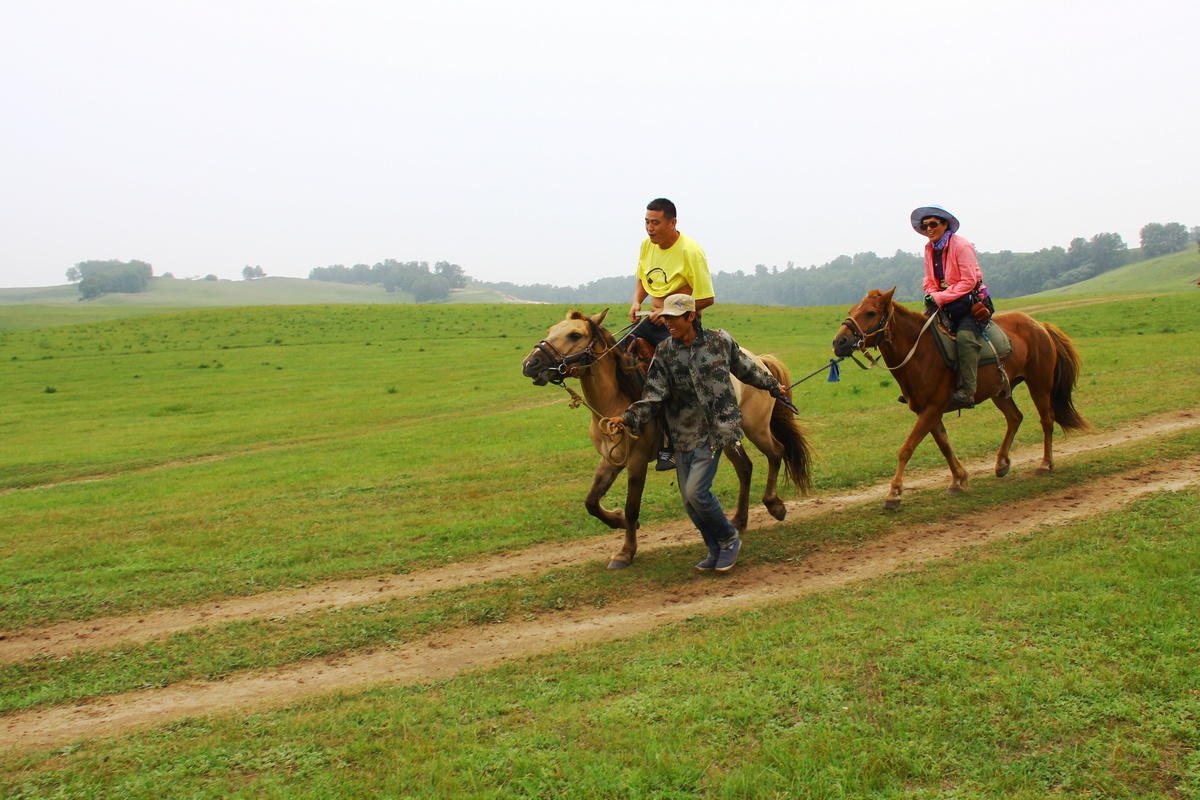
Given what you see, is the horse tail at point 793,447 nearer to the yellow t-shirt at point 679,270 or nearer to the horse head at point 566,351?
the yellow t-shirt at point 679,270

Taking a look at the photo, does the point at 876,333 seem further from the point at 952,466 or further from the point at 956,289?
the point at 952,466

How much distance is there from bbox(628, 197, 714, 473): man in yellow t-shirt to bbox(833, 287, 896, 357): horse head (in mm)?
1867

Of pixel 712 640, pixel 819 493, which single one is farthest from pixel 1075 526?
pixel 712 640

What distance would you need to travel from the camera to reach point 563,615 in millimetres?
7164

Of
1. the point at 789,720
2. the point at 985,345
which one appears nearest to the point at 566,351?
the point at 789,720

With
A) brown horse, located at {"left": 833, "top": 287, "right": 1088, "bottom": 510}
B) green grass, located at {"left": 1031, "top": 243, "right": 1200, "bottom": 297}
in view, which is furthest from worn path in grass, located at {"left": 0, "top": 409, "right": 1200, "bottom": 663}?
green grass, located at {"left": 1031, "top": 243, "right": 1200, "bottom": 297}

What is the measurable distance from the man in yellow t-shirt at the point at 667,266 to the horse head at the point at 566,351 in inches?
24.2

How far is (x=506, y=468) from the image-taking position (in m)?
14.1

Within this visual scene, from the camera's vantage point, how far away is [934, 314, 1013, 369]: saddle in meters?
10.3

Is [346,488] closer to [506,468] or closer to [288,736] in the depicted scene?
[506,468]

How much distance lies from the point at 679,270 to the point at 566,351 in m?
1.42

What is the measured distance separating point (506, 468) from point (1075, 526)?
8.51 meters

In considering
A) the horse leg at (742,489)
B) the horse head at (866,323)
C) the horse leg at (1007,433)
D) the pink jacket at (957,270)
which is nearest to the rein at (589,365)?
the horse leg at (742,489)

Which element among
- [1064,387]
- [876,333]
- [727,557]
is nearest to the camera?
[727,557]
